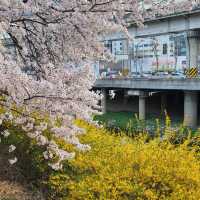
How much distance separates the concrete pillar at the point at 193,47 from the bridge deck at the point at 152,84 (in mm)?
7355

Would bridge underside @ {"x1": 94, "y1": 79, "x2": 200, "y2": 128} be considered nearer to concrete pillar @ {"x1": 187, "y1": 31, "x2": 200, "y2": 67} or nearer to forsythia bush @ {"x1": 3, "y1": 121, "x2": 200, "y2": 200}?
concrete pillar @ {"x1": 187, "y1": 31, "x2": 200, "y2": 67}

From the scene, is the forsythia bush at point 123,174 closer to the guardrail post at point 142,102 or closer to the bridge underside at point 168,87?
the bridge underside at point 168,87

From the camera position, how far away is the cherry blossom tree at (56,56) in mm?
5559

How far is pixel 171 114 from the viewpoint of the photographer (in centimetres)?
4881

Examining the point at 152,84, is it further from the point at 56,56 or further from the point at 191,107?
the point at 56,56

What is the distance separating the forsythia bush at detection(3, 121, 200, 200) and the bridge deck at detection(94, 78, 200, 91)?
89.9 ft

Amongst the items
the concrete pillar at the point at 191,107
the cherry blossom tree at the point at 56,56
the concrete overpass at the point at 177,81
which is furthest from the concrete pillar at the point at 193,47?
the cherry blossom tree at the point at 56,56

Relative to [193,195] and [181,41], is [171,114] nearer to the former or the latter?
[181,41]

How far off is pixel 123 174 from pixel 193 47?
43395 mm

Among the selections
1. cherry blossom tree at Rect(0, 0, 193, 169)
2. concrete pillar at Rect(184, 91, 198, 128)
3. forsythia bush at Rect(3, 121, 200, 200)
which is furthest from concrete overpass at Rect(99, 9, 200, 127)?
cherry blossom tree at Rect(0, 0, 193, 169)

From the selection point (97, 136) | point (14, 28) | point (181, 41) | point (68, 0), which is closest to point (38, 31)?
point (14, 28)

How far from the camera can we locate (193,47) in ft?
162

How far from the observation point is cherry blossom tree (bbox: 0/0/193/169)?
219 inches

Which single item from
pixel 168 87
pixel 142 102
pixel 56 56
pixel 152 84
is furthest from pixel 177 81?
pixel 56 56
